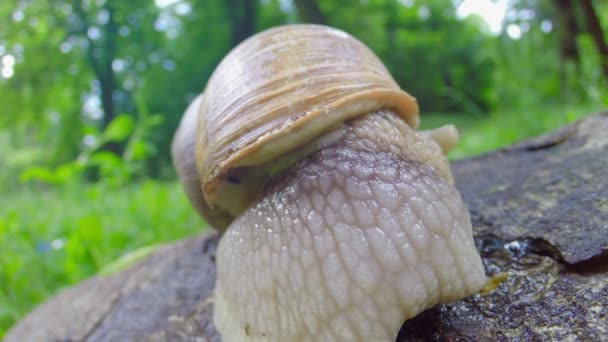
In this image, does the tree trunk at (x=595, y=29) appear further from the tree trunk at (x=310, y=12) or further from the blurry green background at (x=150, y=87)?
the tree trunk at (x=310, y=12)

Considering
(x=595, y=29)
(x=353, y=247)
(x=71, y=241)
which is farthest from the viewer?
(x=595, y=29)

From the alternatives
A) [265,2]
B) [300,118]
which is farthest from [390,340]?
[265,2]

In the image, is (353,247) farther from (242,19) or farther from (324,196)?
(242,19)

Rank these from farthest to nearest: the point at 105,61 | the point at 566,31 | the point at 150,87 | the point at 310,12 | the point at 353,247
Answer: the point at 105,61, the point at 150,87, the point at 310,12, the point at 566,31, the point at 353,247

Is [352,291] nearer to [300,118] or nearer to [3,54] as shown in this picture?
[300,118]

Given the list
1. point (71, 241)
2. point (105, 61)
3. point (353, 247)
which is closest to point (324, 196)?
point (353, 247)
